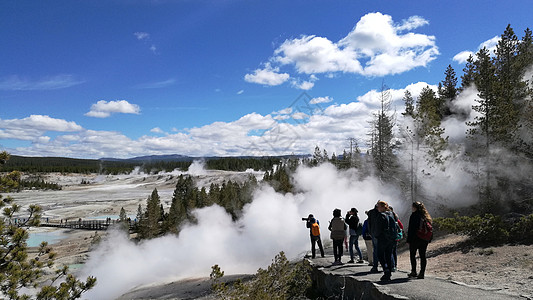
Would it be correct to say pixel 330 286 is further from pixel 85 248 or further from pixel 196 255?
pixel 85 248

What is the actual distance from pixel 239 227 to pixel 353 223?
25.0 metres

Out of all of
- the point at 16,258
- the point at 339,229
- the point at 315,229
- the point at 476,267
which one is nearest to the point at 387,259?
the point at 339,229

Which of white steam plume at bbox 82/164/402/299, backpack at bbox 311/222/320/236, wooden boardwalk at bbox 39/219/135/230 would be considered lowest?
wooden boardwalk at bbox 39/219/135/230

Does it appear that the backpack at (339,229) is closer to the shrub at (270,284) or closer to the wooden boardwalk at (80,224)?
the shrub at (270,284)

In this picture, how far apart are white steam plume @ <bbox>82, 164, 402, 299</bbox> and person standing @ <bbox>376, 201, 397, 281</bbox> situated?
1684 centimetres

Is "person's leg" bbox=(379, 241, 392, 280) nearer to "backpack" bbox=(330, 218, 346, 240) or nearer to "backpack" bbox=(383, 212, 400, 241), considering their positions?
"backpack" bbox=(383, 212, 400, 241)

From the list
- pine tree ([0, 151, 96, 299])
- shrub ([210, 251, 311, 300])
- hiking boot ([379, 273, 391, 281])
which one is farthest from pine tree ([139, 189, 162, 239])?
hiking boot ([379, 273, 391, 281])

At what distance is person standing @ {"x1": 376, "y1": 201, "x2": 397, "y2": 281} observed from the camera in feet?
23.7

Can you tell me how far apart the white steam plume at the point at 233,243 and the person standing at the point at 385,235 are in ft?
55.3

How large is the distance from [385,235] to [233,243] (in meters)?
24.3

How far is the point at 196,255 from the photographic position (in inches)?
1161

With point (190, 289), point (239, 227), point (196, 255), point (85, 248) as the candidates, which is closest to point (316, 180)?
point (239, 227)

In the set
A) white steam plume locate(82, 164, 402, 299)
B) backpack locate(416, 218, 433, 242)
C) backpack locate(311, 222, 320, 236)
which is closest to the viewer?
backpack locate(416, 218, 433, 242)

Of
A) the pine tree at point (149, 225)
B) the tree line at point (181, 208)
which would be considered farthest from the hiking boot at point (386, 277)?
the pine tree at point (149, 225)
